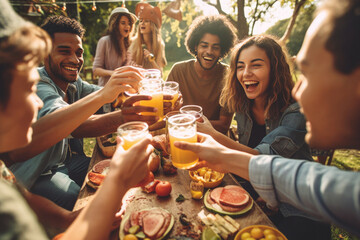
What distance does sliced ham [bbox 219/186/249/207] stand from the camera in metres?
1.93

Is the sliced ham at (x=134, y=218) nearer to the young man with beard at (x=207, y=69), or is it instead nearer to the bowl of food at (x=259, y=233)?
the bowl of food at (x=259, y=233)

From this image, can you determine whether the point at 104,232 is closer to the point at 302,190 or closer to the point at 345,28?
the point at 302,190

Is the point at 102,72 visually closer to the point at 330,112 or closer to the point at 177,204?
the point at 177,204

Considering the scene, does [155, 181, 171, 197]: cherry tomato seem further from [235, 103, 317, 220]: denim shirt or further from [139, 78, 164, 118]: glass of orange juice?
[235, 103, 317, 220]: denim shirt

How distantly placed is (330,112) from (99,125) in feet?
8.60

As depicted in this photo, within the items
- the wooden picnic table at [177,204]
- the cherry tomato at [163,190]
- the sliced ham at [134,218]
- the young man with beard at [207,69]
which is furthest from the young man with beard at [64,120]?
the young man with beard at [207,69]

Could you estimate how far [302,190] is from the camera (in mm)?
1435

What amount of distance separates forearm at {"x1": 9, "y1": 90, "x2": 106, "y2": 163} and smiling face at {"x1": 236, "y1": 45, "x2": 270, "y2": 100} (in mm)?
2056

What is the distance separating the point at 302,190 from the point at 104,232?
1.32 metres

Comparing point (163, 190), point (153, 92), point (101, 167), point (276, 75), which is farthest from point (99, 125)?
point (276, 75)

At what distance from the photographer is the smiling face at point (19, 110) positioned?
48.8 inches

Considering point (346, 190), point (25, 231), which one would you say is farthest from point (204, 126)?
point (25, 231)

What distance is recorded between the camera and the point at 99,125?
2941mm

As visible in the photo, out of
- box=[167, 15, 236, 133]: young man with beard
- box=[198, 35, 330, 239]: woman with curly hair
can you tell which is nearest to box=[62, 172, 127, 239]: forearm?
box=[198, 35, 330, 239]: woman with curly hair
